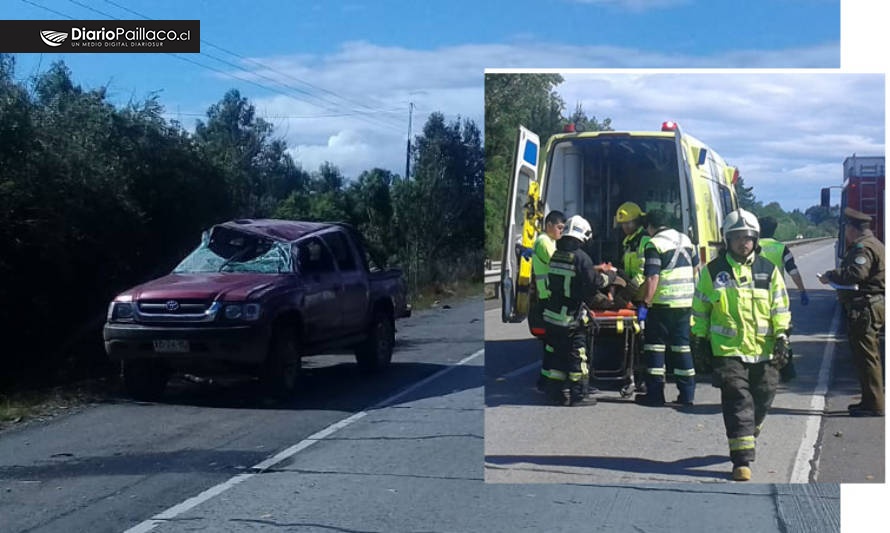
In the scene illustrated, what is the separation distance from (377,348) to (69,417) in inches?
166

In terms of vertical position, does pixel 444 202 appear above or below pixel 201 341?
above

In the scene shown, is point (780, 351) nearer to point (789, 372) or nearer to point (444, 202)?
point (789, 372)

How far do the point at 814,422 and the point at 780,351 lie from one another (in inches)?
17.2

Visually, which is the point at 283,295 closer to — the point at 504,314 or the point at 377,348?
the point at 377,348

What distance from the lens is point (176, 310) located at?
12125mm

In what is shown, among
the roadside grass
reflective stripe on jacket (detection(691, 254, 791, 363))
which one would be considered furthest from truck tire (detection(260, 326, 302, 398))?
reflective stripe on jacket (detection(691, 254, 791, 363))

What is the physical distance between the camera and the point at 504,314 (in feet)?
21.5

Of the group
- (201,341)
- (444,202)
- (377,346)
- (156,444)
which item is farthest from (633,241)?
(377,346)

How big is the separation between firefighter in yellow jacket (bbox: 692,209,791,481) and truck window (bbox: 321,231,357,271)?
7.86 m

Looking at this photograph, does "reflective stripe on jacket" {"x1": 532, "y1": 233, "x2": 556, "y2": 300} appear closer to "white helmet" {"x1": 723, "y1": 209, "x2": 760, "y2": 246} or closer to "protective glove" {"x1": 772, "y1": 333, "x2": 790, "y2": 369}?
"white helmet" {"x1": 723, "y1": 209, "x2": 760, "y2": 246}

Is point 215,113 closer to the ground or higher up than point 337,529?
higher up

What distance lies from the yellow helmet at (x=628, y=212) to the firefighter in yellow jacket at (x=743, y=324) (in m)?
0.48

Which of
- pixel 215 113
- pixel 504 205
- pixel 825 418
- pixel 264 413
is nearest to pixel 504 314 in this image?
pixel 504 205

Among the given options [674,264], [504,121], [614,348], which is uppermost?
[504,121]
